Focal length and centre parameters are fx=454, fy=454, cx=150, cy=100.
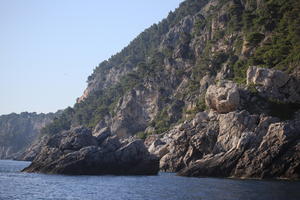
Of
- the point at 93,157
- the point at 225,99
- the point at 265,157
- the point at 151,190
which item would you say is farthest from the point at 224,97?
the point at 151,190

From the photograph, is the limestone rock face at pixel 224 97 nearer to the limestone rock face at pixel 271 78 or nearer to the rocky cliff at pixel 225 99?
the rocky cliff at pixel 225 99

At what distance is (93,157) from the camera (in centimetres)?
8238

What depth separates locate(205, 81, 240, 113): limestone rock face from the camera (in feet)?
292

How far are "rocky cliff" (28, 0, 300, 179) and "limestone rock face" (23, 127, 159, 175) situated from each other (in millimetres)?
4660

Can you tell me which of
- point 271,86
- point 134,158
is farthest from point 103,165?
point 271,86

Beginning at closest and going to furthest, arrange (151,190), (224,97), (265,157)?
1. (151,190)
2. (265,157)
3. (224,97)

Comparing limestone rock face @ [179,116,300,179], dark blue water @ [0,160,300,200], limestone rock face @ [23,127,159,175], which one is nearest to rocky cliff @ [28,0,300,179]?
limestone rock face @ [179,116,300,179]

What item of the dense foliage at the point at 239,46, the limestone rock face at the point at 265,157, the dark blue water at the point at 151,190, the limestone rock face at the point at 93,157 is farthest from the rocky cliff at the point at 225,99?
the dark blue water at the point at 151,190

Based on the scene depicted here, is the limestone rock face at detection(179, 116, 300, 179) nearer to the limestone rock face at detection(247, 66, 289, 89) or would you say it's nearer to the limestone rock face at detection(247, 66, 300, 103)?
the limestone rock face at detection(247, 66, 300, 103)

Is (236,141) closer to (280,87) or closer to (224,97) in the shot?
(224,97)

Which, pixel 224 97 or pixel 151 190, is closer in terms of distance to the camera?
pixel 151 190

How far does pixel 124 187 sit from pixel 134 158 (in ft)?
72.1

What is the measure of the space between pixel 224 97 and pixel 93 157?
94.9 feet

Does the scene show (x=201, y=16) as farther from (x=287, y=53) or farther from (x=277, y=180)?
(x=277, y=180)
